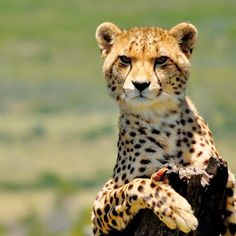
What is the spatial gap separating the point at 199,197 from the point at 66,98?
61808 mm

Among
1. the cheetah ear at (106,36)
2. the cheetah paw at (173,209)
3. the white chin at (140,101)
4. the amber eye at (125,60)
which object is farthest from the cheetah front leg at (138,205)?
the cheetah ear at (106,36)

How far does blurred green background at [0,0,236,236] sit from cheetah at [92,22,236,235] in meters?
20.9

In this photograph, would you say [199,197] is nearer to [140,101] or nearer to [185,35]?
[140,101]

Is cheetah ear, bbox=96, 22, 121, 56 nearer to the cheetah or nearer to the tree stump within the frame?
the cheetah

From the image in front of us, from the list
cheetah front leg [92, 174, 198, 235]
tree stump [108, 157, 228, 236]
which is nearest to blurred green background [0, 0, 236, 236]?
cheetah front leg [92, 174, 198, 235]

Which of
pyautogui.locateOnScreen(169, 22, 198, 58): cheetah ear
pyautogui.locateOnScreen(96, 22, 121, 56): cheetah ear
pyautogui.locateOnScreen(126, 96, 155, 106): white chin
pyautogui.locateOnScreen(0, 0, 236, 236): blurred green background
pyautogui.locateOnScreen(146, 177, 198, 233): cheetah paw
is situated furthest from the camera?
pyautogui.locateOnScreen(0, 0, 236, 236): blurred green background

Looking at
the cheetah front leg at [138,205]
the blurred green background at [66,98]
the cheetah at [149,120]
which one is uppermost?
the cheetah at [149,120]

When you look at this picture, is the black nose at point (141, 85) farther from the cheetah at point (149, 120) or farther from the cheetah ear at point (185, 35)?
the cheetah ear at point (185, 35)

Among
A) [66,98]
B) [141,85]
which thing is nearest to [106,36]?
[141,85]

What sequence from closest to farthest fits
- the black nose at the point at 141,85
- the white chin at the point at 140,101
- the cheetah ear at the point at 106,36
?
the black nose at the point at 141,85 < the white chin at the point at 140,101 < the cheetah ear at the point at 106,36

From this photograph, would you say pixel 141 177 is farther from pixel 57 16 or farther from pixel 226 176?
pixel 57 16

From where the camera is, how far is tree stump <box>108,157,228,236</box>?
8.85 m

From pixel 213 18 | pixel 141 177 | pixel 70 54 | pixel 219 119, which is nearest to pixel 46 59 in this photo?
pixel 70 54

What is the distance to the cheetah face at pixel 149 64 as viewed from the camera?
31.3 ft
